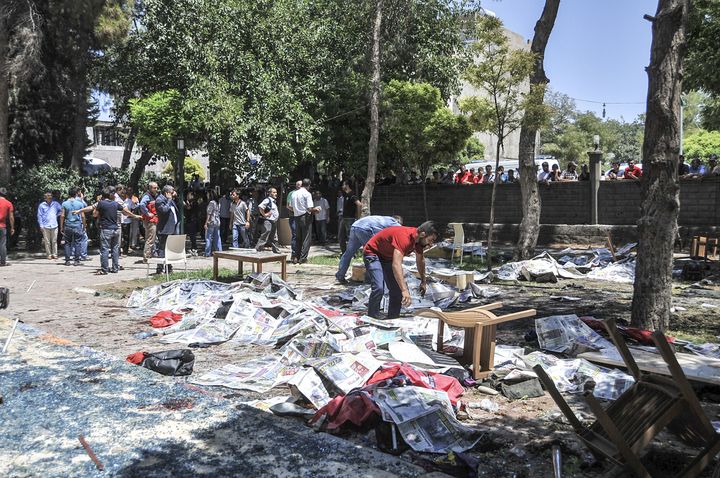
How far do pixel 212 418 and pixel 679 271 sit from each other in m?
10.9

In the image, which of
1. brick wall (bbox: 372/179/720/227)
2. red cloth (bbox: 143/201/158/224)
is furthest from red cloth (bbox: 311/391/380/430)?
brick wall (bbox: 372/179/720/227)

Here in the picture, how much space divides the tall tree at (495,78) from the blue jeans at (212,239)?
656cm

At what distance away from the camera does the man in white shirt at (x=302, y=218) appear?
14.2m

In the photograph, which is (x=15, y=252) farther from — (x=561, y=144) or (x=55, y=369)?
(x=561, y=144)

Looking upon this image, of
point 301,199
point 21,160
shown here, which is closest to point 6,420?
point 301,199

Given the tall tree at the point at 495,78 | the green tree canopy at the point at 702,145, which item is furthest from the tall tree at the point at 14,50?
the green tree canopy at the point at 702,145

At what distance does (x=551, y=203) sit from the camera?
19.5 metres

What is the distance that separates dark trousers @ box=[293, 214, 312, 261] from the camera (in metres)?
14.4

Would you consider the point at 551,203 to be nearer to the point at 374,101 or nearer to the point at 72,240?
the point at 374,101

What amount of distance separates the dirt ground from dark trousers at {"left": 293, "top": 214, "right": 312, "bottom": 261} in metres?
0.80

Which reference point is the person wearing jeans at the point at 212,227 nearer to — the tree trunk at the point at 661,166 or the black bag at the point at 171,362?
the black bag at the point at 171,362

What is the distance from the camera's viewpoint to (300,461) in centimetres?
406

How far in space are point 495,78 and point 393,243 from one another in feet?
24.9

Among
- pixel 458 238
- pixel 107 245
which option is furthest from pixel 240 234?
pixel 458 238
